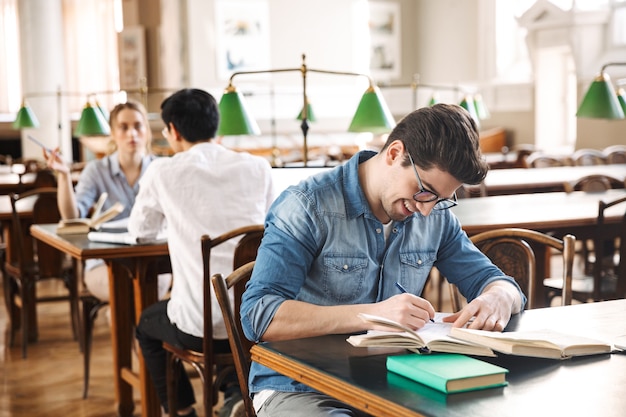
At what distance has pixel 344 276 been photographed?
1920 millimetres

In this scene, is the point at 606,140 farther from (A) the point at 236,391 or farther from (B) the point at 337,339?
(B) the point at 337,339

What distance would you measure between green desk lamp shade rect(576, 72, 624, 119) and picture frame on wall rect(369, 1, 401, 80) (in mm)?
9624

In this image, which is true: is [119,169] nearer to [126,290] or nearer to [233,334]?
[126,290]

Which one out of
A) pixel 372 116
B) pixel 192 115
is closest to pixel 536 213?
pixel 372 116

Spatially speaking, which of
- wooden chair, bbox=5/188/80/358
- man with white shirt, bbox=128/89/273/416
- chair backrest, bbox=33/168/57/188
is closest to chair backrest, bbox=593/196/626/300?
man with white shirt, bbox=128/89/273/416

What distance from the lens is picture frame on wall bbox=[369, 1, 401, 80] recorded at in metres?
14.4

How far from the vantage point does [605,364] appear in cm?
159

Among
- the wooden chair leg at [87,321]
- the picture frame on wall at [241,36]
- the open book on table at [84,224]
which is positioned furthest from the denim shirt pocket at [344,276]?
the picture frame on wall at [241,36]

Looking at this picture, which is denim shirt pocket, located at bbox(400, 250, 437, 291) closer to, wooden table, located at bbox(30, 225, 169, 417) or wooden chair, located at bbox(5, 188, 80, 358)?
wooden table, located at bbox(30, 225, 169, 417)

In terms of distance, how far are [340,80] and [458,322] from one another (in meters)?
12.1

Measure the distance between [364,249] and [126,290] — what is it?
1.78 meters

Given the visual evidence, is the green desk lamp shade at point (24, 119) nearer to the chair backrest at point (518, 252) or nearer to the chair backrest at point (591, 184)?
the chair backrest at point (591, 184)

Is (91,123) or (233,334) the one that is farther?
(91,123)

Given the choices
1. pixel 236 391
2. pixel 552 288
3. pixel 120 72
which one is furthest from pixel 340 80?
pixel 236 391
